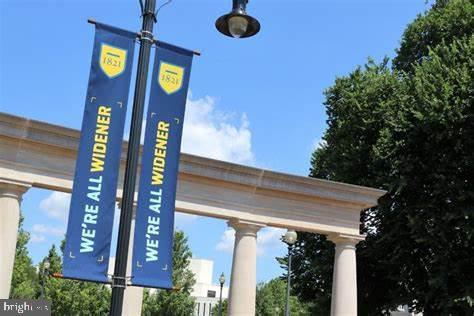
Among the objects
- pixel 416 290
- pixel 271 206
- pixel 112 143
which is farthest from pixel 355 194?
pixel 112 143

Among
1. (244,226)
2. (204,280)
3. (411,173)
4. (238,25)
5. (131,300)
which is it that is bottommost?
(131,300)

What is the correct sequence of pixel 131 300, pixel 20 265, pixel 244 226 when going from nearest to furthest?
1. pixel 131 300
2. pixel 244 226
3. pixel 20 265

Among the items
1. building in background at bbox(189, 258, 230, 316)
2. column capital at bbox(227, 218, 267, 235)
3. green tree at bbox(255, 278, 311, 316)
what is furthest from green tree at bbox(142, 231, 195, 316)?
building in background at bbox(189, 258, 230, 316)

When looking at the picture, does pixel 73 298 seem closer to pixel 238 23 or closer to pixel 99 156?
pixel 99 156

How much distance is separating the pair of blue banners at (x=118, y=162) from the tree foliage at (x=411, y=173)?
17.2m

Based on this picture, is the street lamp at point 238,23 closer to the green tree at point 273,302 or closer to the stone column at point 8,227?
the stone column at point 8,227

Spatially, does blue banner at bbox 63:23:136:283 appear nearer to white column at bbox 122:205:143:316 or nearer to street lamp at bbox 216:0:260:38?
street lamp at bbox 216:0:260:38

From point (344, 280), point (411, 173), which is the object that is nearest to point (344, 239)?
point (344, 280)

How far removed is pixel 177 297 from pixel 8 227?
103ft

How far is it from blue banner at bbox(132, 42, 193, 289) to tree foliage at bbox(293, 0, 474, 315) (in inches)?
674

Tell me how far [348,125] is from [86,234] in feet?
73.0

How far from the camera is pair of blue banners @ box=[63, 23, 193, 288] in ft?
31.2

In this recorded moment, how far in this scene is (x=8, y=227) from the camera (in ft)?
→ 55.3

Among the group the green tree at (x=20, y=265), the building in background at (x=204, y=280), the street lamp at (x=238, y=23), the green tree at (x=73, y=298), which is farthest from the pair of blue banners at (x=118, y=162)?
the building in background at (x=204, y=280)
